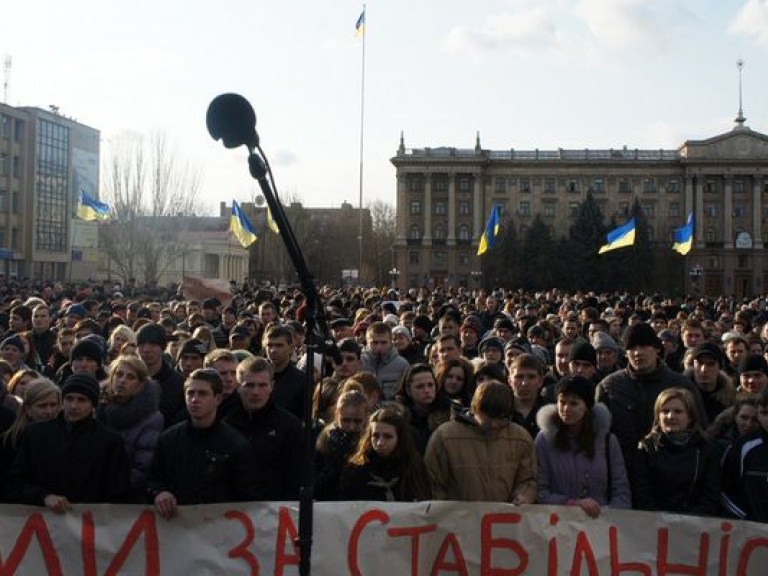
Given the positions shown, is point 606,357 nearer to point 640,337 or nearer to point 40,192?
point 640,337

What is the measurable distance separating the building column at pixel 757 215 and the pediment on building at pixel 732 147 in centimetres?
297

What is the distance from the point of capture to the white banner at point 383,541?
237 inches

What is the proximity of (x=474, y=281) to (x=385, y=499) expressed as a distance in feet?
335

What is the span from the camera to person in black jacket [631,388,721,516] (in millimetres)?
6301

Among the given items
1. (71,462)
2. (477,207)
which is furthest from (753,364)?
(477,207)

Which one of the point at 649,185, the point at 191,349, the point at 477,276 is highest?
the point at 649,185

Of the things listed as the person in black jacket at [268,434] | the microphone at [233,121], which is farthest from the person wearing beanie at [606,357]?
the microphone at [233,121]

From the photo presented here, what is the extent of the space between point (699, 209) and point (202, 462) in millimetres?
111246

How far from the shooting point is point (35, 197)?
82.8 m

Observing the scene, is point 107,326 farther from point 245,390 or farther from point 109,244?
point 109,244

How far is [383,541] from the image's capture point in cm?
608

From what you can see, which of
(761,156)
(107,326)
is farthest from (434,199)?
(107,326)

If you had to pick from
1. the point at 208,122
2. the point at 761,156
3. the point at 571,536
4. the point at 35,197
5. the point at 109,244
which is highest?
the point at 761,156

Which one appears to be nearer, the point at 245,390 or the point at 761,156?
the point at 245,390
